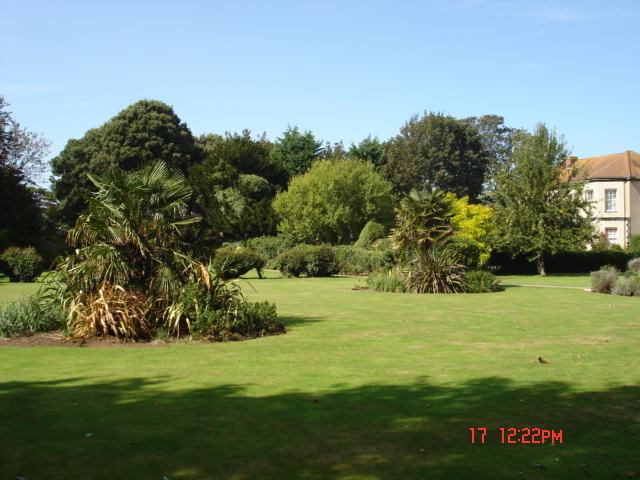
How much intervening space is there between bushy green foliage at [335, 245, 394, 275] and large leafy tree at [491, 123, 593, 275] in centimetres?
807

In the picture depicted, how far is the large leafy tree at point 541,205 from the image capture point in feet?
116

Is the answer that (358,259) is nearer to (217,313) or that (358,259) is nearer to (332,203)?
(332,203)

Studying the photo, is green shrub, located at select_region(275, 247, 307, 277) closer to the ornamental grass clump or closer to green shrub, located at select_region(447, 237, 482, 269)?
green shrub, located at select_region(447, 237, 482, 269)

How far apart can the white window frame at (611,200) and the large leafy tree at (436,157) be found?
14.4m

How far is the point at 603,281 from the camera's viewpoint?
73.7 feet

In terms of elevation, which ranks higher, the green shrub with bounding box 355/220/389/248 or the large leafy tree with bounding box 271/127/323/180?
the large leafy tree with bounding box 271/127/323/180

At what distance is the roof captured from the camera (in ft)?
167

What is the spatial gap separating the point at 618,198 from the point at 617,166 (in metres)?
3.28

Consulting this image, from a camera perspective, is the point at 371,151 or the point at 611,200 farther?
the point at 371,151

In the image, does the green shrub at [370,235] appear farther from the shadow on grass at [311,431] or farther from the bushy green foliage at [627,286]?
the shadow on grass at [311,431]

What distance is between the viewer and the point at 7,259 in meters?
26.8

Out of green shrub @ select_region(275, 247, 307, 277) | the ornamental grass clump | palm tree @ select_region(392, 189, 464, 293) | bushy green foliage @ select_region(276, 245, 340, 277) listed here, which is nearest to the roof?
bushy green foliage @ select_region(276, 245, 340, 277)
